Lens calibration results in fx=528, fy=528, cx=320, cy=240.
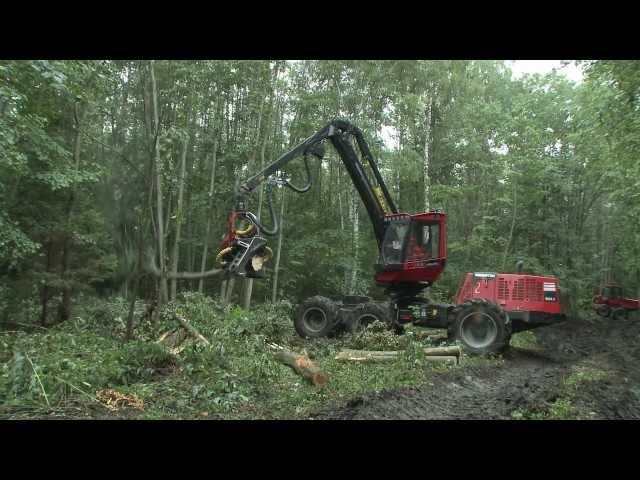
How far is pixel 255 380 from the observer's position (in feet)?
23.1

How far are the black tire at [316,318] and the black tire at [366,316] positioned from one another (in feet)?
1.31

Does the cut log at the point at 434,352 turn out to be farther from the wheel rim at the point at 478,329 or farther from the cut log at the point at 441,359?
the wheel rim at the point at 478,329

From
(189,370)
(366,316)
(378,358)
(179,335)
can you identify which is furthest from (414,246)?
(189,370)

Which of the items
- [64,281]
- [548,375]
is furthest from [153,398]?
[64,281]

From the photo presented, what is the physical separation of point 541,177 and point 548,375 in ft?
52.7

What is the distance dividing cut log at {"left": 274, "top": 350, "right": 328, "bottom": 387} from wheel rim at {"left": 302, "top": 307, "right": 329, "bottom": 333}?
4.36 metres

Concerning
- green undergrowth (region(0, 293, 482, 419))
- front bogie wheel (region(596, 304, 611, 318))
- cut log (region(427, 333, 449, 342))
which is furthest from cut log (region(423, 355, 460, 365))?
front bogie wheel (region(596, 304, 611, 318))

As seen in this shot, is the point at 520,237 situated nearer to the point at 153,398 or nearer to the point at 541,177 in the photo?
the point at 541,177

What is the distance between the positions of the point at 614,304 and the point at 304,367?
22261 mm

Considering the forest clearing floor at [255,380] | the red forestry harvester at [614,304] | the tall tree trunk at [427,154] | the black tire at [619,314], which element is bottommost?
the forest clearing floor at [255,380]

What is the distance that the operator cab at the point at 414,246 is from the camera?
37.9ft

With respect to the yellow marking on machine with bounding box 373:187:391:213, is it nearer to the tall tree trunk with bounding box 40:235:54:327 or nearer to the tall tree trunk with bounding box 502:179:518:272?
the tall tree trunk with bounding box 40:235:54:327

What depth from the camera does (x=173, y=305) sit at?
35.5 ft

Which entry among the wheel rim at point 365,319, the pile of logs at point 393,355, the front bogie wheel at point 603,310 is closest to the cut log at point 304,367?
the pile of logs at point 393,355
